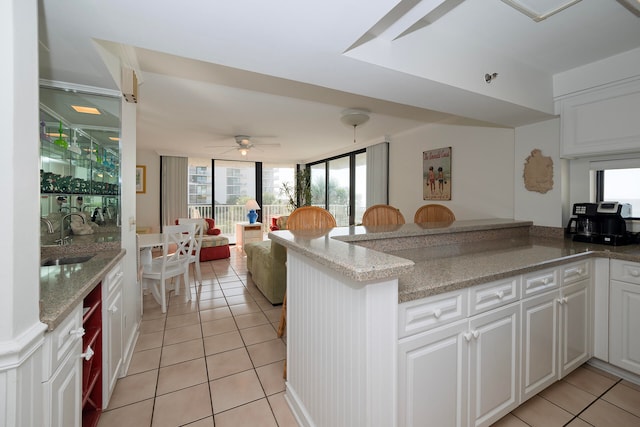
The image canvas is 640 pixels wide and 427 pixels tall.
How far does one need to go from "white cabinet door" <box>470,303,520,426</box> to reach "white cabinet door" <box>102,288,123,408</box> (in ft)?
6.32

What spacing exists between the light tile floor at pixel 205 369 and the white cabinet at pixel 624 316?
2.29 metres

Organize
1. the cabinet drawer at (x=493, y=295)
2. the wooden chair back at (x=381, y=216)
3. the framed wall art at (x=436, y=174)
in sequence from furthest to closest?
1. the framed wall art at (x=436, y=174)
2. the wooden chair back at (x=381, y=216)
3. the cabinet drawer at (x=493, y=295)

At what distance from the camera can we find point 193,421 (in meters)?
1.50

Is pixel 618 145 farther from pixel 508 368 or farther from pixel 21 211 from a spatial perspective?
pixel 21 211

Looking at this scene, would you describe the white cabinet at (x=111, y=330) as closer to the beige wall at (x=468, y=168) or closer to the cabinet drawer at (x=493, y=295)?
the cabinet drawer at (x=493, y=295)

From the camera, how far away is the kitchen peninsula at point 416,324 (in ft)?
3.21

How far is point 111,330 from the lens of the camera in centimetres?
159

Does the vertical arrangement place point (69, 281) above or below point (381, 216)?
below

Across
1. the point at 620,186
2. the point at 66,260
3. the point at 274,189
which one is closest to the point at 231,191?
the point at 274,189

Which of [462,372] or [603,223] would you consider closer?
[462,372]

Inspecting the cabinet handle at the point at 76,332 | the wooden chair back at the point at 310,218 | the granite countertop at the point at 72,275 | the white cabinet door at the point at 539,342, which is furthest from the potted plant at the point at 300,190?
Answer: the cabinet handle at the point at 76,332

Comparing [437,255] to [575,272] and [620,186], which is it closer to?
[575,272]

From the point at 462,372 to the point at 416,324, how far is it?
0.40 meters

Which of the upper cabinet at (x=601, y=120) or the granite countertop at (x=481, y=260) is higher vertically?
the upper cabinet at (x=601, y=120)
